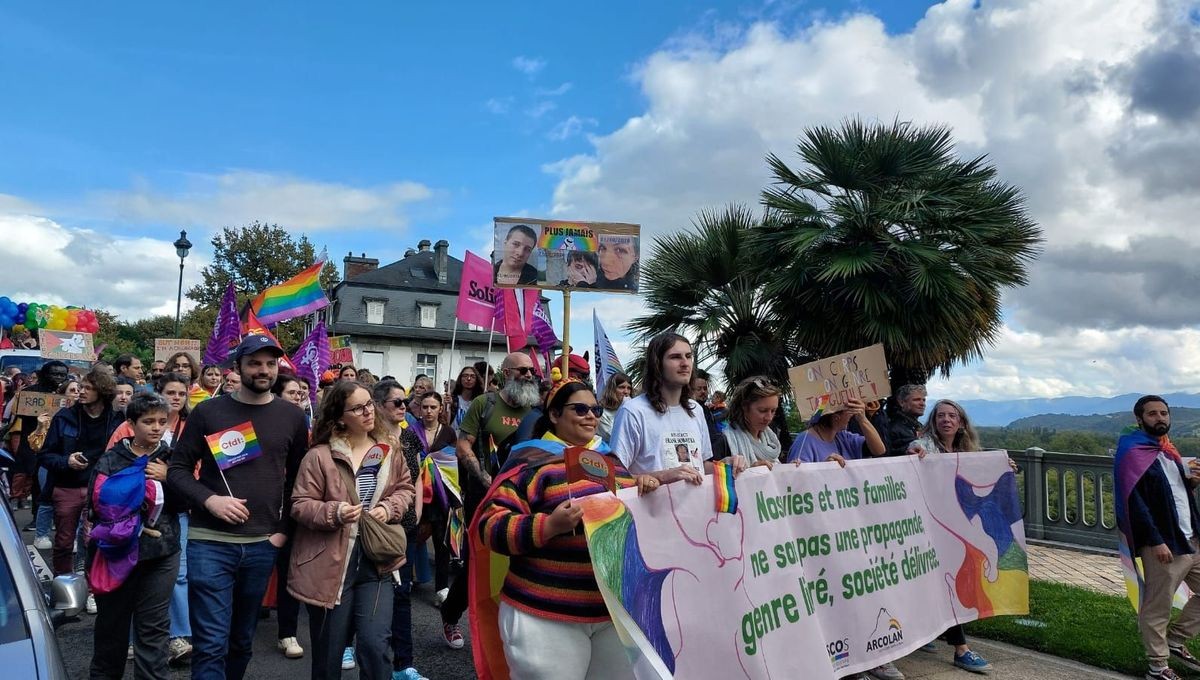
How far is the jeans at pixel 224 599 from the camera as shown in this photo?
3639 mm

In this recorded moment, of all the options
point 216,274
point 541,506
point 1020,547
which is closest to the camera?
point 541,506

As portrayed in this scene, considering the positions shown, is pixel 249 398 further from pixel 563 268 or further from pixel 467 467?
pixel 563 268

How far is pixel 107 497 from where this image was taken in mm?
3852

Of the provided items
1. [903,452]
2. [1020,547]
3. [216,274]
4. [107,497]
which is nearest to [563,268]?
[903,452]

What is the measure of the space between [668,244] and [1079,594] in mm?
8392

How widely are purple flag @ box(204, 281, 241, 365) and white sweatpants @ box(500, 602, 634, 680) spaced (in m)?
9.74

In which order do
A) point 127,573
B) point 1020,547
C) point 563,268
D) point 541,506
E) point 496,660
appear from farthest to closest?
point 563,268 < point 1020,547 < point 127,573 < point 496,660 < point 541,506

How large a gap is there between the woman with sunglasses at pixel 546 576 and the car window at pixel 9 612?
1.44 meters

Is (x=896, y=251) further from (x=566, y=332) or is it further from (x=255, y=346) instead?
(x=255, y=346)

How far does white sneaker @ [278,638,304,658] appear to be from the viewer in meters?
5.30

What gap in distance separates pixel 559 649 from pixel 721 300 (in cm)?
1054

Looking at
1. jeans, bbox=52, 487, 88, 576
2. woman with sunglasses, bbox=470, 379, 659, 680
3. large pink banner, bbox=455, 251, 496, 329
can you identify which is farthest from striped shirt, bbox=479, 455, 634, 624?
large pink banner, bbox=455, 251, 496, 329

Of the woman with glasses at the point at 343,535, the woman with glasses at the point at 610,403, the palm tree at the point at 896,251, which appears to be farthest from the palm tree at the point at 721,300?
the woman with glasses at the point at 343,535

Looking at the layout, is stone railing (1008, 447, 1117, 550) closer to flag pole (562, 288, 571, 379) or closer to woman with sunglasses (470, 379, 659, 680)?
flag pole (562, 288, 571, 379)
